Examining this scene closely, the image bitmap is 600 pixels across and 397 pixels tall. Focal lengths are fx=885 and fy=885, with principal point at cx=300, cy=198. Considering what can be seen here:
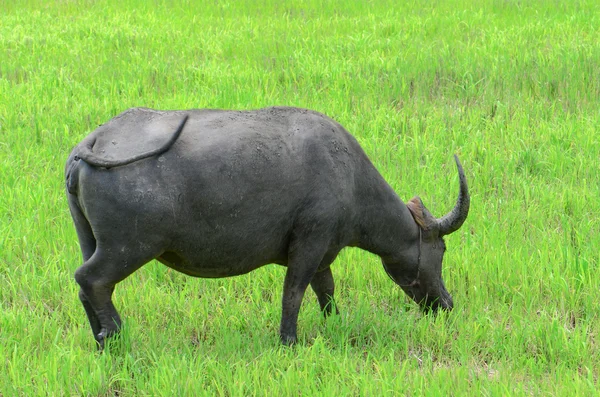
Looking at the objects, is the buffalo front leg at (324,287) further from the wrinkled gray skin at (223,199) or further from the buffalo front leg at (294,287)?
the buffalo front leg at (294,287)

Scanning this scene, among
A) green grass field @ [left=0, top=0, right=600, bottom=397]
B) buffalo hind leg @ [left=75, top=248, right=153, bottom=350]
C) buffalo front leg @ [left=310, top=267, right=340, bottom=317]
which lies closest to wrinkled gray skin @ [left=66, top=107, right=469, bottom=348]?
buffalo hind leg @ [left=75, top=248, right=153, bottom=350]

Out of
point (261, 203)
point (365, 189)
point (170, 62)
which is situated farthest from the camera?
point (170, 62)

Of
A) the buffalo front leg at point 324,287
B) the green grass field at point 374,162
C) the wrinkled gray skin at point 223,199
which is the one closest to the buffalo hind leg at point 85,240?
the wrinkled gray skin at point 223,199

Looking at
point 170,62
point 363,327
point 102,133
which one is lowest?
point 363,327

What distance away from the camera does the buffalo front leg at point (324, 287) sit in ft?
17.7

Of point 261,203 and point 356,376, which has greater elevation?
point 261,203

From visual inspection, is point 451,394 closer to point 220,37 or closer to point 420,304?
point 420,304

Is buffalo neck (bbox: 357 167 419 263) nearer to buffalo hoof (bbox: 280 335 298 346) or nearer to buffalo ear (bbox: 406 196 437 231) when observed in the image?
buffalo ear (bbox: 406 196 437 231)

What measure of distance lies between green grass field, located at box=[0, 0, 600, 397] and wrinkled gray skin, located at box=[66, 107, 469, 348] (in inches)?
17.8

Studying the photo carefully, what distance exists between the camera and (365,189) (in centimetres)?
506

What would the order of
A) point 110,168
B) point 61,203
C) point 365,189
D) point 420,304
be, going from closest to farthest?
point 110,168, point 365,189, point 420,304, point 61,203

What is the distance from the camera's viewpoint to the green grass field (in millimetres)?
4656

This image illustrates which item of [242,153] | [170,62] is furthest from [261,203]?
[170,62]

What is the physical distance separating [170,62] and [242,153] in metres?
5.33
